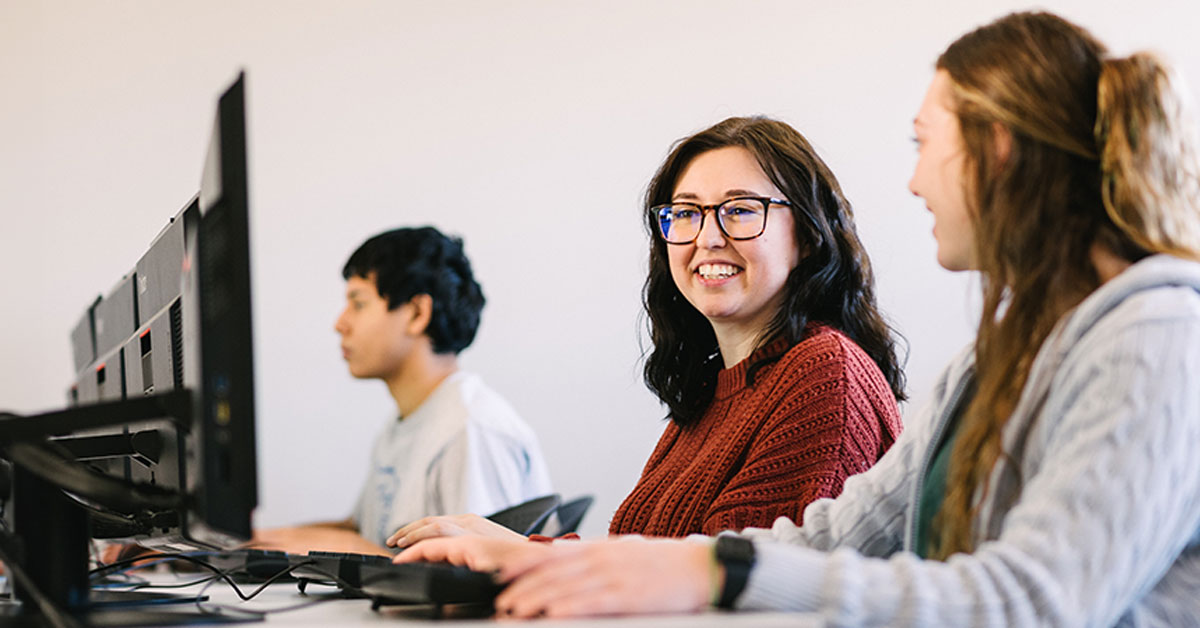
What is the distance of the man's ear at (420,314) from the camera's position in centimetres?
264

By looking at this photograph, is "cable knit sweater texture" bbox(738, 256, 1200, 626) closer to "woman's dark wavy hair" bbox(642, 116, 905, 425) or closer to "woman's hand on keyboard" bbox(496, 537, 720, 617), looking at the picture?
"woman's hand on keyboard" bbox(496, 537, 720, 617)

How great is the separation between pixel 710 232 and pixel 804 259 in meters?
0.15

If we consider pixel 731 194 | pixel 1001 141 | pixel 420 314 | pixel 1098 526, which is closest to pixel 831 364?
pixel 731 194

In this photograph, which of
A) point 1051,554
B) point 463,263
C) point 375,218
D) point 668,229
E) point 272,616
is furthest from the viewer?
point 375,218

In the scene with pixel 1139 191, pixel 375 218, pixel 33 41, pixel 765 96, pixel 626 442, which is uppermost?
pixel 33 41

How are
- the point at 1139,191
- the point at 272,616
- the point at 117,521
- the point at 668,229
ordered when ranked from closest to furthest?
the point at 1139,191 < the point at 272,616 < the point at 117,521 < the point at 668,229

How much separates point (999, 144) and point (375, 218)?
2446 millimetres

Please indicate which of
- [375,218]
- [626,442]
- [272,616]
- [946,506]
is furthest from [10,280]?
[946,506]

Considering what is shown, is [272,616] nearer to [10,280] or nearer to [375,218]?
[375,218]

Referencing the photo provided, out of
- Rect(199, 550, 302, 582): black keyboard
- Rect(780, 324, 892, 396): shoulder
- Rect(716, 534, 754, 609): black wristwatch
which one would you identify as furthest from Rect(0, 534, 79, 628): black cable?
Rect(780, 324, 892, 396): shoulder

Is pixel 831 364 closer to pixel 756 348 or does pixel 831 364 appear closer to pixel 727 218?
pixel 756 348

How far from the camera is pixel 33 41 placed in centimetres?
333

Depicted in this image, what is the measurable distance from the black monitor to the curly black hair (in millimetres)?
1249

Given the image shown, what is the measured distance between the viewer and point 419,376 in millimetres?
2656
